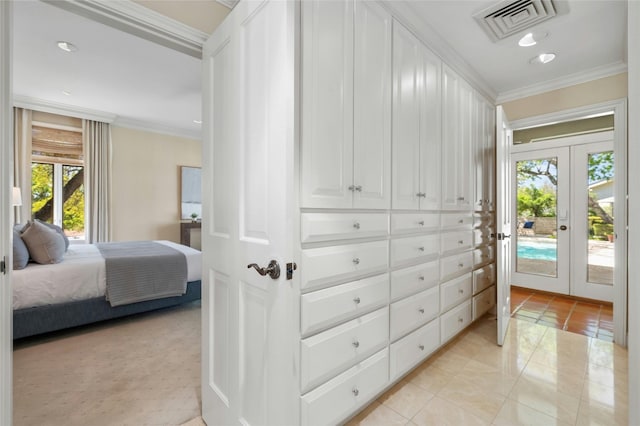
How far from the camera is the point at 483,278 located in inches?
114

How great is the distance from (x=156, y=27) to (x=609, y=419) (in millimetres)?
3128

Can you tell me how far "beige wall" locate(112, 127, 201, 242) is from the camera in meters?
5.06

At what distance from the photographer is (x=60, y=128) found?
4586 mm

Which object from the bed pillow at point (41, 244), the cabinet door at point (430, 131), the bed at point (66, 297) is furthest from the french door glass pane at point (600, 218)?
the bed pillow at point (41, 244)

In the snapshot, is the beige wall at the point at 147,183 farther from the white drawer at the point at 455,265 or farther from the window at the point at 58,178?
the white drawer at the point at 455,265

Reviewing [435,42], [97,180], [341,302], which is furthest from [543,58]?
[97,180]

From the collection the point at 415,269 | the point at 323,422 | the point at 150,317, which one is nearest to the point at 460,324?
the point at 415,269

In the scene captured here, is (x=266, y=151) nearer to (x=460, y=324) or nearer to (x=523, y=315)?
(x=460, y=324)

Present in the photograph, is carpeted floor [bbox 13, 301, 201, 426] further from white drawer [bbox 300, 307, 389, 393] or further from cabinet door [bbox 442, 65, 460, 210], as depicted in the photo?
cabinet door [bbox 442, 65, 460, 210]

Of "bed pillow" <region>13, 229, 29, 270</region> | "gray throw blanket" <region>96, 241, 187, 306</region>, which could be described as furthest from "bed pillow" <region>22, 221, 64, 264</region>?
"gray throw blanket" <region>96, 241, 187, 306</region>

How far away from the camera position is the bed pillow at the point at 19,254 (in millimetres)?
2536

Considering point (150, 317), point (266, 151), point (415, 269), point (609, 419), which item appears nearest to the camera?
point (266, 151)

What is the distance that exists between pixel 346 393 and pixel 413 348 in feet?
2.19

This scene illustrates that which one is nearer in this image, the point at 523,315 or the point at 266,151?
the point at 266,151
